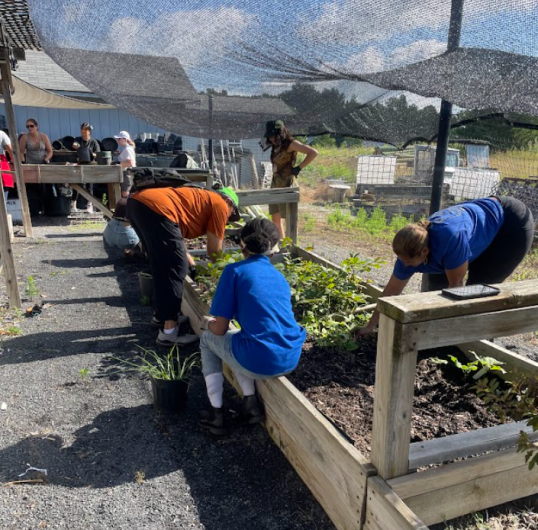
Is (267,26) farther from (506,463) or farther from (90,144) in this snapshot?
(90,144)

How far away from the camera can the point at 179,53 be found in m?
4.09

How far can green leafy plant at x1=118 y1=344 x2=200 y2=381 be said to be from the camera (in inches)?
125

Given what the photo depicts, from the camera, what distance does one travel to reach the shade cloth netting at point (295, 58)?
280 centimetres

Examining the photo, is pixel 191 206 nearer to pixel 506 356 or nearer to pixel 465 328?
pixel 506 356

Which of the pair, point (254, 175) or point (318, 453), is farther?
point (254, 175)

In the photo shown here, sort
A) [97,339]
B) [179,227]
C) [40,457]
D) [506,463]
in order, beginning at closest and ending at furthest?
[506,463] → [40,457] → [179,227] → [97,339]

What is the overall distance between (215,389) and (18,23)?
5.09 meters

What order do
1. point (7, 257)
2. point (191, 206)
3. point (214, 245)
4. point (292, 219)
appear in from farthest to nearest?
point (292, 219) → point (7, 257) → point (214, 245) → point (191, 206)

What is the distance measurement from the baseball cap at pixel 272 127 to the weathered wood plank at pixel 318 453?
10.3ft

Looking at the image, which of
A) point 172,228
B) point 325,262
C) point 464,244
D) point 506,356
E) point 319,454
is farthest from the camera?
point 325,262

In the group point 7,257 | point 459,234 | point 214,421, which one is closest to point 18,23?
point 7,257

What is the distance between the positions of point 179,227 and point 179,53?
1432mm

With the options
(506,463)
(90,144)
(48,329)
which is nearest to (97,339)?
(48,329)

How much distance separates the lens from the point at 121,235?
22.3ft
